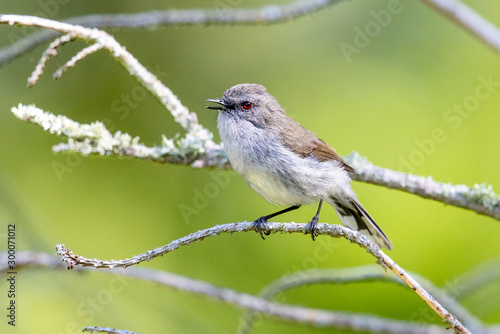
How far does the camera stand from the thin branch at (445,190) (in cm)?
336

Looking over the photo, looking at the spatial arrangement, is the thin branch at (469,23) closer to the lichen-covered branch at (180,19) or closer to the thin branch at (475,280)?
the lichen-covered branch at (180,19)

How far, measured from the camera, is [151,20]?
3.99 m

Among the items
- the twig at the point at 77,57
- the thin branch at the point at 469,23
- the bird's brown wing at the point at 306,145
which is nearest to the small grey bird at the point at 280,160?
the bird's brown wing at the point at 306,145

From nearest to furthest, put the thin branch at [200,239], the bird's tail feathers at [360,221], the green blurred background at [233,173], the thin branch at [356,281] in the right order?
the thin branch at [200,239]
the thin branch at [356,281]
the bird's tail feathers at [360,221]
the green blurred background at [233,173]

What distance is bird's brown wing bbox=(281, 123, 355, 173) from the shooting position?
3855 mm

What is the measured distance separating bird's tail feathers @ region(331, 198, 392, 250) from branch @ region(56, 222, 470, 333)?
1.23 m

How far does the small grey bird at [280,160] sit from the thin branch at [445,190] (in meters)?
0.26

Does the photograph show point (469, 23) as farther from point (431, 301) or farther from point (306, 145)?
point (431, 301)

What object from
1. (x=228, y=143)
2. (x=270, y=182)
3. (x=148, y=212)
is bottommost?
(x=270, y=182)

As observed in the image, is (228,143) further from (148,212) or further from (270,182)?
(148,212)

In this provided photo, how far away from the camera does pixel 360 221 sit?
4242 millimetres

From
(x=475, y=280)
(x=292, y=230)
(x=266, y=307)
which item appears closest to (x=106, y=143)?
(x=292, y=230)

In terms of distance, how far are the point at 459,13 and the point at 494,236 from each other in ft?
7.12

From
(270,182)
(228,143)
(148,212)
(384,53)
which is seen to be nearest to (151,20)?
(228,143)
